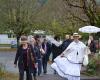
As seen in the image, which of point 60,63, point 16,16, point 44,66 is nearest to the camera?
point 60,63

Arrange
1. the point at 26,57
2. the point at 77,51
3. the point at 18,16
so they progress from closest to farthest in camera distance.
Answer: the point at 26,57 → the point at 77,51 → the point at 18,16

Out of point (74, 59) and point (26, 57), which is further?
point (74, 59)

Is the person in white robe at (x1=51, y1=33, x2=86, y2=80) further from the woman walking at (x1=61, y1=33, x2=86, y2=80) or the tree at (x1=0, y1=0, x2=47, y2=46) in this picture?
the tree at (x1=0, y1=0, x2=47, y2=46)

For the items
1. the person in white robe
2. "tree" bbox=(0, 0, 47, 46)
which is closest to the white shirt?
the person in white robe

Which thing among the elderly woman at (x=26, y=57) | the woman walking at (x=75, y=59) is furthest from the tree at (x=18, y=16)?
the elderly woman at (x=26, y=57)

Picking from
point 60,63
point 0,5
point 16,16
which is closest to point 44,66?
point 60,63

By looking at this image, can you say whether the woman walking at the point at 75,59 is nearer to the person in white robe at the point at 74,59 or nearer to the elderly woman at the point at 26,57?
the person in white robe at the point at 74,59

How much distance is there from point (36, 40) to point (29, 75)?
4.18 m

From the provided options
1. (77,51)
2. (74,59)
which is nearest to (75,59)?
(74,59)

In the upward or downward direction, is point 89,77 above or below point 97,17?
below

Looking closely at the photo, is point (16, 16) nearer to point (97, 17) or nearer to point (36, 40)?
point (97, 17)

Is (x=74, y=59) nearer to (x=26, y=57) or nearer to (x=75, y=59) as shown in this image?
(x=75, y=59)

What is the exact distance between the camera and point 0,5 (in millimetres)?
52938

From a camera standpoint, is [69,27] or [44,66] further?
[69,27]
